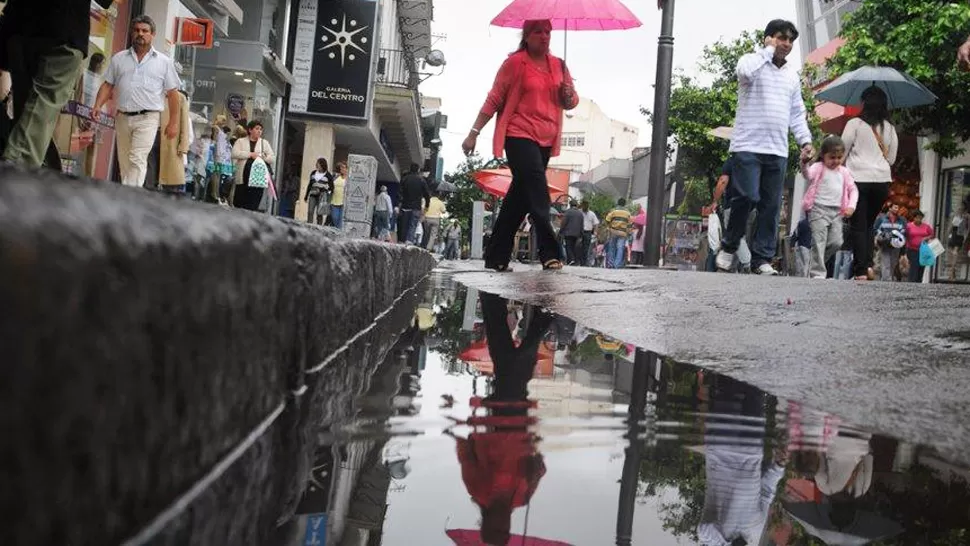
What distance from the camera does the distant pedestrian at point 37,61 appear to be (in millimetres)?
5000

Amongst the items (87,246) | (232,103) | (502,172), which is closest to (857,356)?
(87,246)

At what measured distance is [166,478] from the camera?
→ 3.05 ft

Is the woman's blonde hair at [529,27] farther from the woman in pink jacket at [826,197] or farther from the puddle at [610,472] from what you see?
the puddle at [610,472]

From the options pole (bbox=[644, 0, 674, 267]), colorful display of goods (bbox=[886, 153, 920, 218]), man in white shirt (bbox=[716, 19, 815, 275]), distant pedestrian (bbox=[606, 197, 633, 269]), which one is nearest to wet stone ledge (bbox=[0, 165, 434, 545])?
man in white shirt (bbox=[716, 19, 815, 275])

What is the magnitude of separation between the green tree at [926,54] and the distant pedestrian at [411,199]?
9.24 m

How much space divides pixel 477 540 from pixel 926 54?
68.2 feet

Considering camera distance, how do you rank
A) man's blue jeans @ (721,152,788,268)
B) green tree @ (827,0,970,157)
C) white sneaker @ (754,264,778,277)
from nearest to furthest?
1. man's blue jeans @ (721,152,788,268)
2. white sneaker @ (754,264,778,277)
3. green tree @ (827,0,970,157)

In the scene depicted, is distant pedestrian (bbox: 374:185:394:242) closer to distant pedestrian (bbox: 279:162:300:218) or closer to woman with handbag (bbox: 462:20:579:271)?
distant pedestrian (bbox: 279:162:300:218)

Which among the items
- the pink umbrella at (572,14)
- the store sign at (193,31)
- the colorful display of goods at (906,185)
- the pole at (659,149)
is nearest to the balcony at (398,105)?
the store sign at (193,31)

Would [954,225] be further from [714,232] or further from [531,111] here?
[531,111]

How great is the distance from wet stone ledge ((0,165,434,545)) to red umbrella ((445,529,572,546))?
0.66 feet

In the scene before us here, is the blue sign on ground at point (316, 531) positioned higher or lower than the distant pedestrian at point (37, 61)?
lower

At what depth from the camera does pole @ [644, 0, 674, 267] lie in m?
10.8

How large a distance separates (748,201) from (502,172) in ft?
65.8
